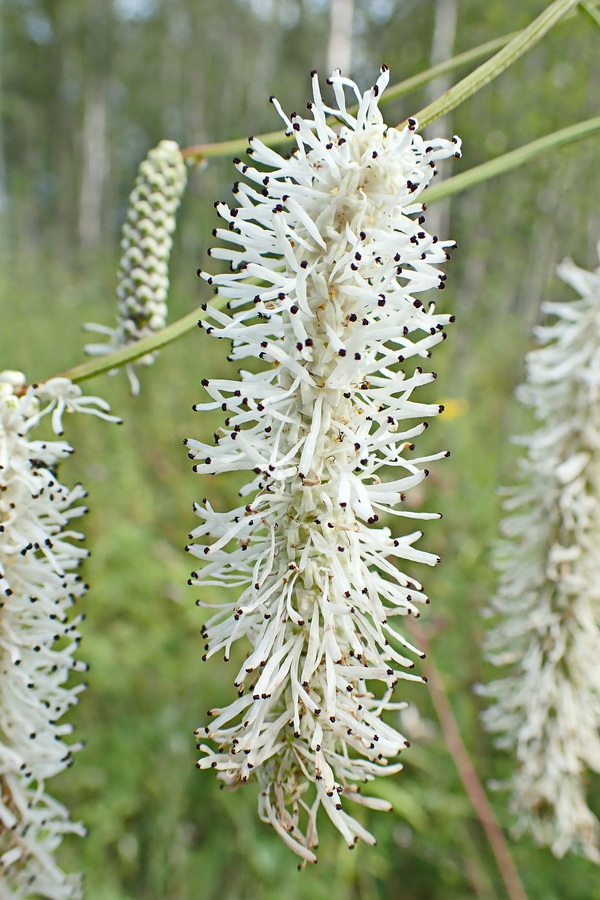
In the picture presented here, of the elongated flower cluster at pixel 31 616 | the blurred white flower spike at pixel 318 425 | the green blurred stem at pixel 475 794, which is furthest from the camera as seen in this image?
the green blurred stem at pixel 475 794

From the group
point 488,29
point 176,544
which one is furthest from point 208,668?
point 488,29

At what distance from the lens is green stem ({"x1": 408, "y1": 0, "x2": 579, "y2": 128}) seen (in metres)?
1.00

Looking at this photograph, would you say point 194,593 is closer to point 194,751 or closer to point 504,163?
point 194,751

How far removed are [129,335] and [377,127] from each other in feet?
1.83

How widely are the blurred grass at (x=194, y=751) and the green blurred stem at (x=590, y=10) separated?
1745 mm

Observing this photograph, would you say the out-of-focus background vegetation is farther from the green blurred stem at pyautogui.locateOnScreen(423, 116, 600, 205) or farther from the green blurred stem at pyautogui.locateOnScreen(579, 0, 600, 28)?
the green blurred stem at pyautogui.locateOnScreen(579, 0, 600, 28)

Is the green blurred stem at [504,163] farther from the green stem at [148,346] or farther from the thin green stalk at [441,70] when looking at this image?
the green stem at [148,346]

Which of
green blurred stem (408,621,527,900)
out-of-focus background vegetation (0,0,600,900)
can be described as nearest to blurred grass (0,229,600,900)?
out-of-focus background vegetation (0,0,600,900)

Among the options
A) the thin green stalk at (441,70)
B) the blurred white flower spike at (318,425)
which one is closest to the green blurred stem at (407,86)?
the thin green stalk at (441,70)

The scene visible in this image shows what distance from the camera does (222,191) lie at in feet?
46.6

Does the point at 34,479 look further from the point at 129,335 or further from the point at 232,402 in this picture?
the point at 232,402

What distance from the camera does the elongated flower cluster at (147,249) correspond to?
131 centimetres

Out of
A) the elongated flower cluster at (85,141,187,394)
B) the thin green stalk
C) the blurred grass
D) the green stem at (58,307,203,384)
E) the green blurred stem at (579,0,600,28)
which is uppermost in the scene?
the green blurred stem at (579,0,600,28)

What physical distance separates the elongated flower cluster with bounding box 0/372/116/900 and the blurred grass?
100 cm
